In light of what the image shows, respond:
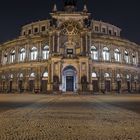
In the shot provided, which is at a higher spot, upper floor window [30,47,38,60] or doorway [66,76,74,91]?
upper floor window [30,47,38,60]

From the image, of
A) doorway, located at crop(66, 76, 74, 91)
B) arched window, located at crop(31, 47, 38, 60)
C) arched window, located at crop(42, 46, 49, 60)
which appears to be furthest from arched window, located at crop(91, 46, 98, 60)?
arched window, located at crop(31, 47, 38, 60)

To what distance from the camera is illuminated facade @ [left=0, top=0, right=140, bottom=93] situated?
44.6 meters

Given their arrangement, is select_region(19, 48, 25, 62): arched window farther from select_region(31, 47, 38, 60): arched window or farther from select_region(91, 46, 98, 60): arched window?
select_region(91, 46, 98, 60): arched window

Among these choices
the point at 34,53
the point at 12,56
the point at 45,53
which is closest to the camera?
the point at 45,53

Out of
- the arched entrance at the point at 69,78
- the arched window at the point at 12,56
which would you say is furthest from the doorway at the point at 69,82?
the arched window at the point at 12,56

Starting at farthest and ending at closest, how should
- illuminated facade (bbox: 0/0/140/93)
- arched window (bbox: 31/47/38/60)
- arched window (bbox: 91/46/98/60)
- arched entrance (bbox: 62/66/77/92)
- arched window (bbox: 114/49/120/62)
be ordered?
arched window (bbox: 114/49/120/62) < arched window (bbox: 31/47/38/60) < arched window (bbox: 91/46/98/60) < arched entrance (bbox: 62/66/77/92) < illuminated facade (bbox: 0/0/140/93)

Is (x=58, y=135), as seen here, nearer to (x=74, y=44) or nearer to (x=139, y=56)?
(x=74, y=44)

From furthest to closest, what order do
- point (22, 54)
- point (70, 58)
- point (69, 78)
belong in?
point (22, 54) → point (69, 78) → point (70, 58)

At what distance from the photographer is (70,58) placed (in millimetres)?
44625

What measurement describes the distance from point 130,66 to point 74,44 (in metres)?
A: 17.1

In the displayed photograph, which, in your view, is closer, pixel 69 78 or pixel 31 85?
pixel 69 78

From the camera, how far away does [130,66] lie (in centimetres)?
5491

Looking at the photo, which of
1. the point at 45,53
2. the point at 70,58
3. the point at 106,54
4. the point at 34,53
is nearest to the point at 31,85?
the point at 34,53

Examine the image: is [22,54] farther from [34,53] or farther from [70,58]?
[70,58]
